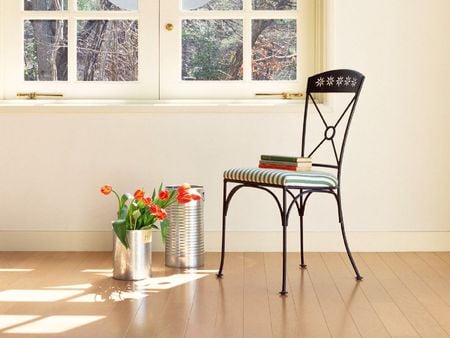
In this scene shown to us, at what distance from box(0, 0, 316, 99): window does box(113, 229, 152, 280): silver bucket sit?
1.19 m

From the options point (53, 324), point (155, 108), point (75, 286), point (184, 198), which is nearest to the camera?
point (53, 324)

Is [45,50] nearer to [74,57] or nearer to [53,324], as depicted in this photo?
[74,57]

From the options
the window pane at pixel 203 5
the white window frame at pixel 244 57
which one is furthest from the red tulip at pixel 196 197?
the window pane at pixel 203 5

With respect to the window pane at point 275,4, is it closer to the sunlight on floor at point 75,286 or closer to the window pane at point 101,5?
the window pane at point 101,5

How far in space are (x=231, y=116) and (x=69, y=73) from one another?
1004 mm

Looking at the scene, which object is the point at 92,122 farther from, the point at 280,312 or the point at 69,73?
the point at 280,312

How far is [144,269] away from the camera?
3789 millimetres

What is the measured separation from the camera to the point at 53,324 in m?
2.91

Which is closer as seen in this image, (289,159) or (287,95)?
(289,159)

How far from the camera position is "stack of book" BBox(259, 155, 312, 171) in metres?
A: 3.74

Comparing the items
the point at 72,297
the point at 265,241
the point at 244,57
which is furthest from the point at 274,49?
the point at 72,297

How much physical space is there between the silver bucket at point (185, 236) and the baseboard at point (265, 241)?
40 cm

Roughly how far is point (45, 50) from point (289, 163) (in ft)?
5.92

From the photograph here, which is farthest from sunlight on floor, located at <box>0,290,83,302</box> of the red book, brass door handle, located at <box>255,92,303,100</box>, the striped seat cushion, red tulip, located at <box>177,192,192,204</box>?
brass door handle, located at <box>255,92,303,100</box>
